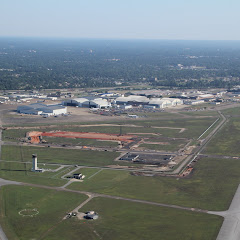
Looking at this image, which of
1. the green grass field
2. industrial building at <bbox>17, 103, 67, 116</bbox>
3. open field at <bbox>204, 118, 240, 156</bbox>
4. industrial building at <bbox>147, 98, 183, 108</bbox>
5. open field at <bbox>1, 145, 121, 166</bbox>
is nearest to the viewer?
open field at <bbox>1, 145, 121, 166</bbox>

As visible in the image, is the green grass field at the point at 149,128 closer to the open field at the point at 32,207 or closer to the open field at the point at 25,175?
the open field at the point at 25,175

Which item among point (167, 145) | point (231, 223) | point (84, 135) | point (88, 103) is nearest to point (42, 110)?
point (88, 103)

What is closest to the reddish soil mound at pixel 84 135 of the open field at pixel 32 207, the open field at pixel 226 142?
the open field at pixel 226 142

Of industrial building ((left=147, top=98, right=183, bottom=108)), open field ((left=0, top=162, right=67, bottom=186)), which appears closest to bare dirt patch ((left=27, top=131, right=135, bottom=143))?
open field ((left=0, top=162, right=67, bottom=186))

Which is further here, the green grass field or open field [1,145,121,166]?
the green grass field

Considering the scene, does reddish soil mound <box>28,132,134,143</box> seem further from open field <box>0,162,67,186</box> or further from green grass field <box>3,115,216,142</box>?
open field <box>0,162,67,186</box>

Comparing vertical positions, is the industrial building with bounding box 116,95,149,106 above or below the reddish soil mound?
below
